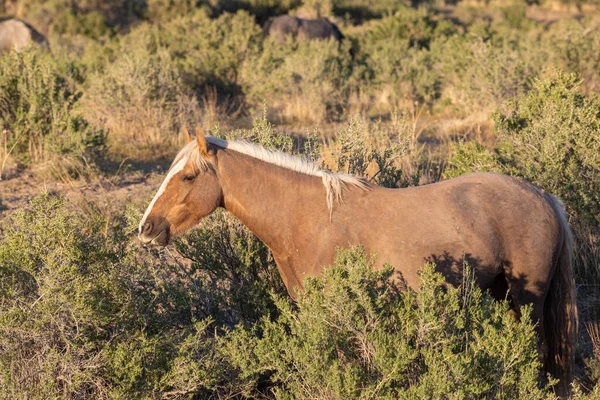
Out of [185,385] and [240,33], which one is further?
[240,33]

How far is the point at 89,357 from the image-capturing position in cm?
376

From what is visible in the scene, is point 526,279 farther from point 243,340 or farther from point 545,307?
point 243,340

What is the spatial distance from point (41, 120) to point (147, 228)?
5.92 m

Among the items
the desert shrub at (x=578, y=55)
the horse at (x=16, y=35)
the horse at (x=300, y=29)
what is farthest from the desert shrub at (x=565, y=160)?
the horse at (x=16, y=35)

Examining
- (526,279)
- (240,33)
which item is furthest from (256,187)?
(240,33)

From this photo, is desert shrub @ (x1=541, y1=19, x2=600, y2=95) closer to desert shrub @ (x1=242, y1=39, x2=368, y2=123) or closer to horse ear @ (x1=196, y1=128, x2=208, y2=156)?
desert shrub @ (x1=242, y1=39, x2=368, y2=123)

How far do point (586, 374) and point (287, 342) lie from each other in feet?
7.50

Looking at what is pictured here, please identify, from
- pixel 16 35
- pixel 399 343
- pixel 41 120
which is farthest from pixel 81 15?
pixel 399 343

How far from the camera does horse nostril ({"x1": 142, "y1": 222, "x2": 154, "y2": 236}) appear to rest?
152 inches

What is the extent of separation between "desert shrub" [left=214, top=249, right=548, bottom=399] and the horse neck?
52 cm

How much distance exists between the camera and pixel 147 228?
3.88m

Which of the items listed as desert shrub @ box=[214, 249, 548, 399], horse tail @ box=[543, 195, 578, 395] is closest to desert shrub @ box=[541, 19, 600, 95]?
horse tail @ box=[543, 195, 578, 395]

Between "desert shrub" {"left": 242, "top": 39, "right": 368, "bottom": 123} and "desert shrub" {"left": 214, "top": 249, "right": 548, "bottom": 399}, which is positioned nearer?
"desert shrub" {"left": 214, "top": 249, "right": 548, "bottom": 399}

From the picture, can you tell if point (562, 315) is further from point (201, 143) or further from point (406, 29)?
point (406, 29)
